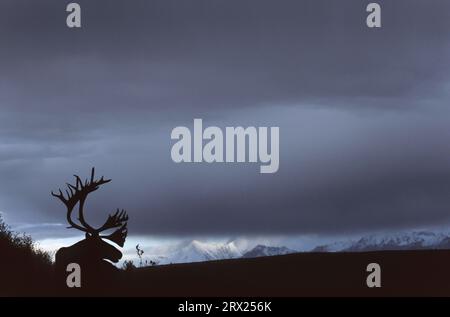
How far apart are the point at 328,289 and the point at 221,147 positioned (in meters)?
4.97

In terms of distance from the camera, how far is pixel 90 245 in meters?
18.0

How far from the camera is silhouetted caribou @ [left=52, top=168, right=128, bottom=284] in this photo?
57.6 feet

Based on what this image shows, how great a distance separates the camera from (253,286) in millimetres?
19938

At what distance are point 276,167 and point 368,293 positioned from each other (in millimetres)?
3864

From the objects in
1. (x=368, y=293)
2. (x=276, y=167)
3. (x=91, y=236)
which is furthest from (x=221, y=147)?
(x=368, y=293)

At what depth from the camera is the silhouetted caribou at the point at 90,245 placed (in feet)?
57.6
